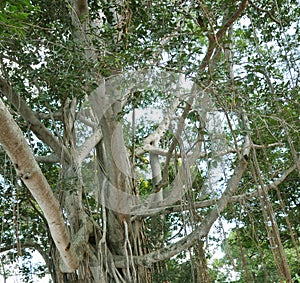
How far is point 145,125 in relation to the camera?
13.5ft

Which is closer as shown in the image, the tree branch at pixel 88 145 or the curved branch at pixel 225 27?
the curved branch at pixel 225 27

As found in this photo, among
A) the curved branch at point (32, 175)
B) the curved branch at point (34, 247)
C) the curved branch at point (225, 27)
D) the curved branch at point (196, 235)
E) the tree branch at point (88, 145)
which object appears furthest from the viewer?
the curved branch at point (34, 247)

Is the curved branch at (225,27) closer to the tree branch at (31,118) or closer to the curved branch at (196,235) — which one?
the curved branch at (196,235)

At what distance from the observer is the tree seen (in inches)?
100

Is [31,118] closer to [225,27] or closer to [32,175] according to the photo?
[32,175]

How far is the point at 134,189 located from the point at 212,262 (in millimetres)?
2028

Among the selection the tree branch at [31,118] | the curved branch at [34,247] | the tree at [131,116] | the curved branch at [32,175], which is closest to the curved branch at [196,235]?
the tree at [131,116]

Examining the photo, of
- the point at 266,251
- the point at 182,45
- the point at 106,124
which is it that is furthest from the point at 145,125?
the point at 266,251

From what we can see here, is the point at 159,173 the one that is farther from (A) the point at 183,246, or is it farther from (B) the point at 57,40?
(B) the point at 57,40

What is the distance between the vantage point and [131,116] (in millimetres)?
3580

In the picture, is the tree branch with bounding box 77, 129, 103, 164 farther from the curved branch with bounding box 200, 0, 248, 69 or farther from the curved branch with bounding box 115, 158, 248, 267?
the curved branch with bounding box 200, 0, 248, 69

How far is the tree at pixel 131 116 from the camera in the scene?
2.54 meters

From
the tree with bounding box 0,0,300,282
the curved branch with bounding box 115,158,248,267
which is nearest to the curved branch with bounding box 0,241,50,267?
the tree with bounding box 0,0,300,282

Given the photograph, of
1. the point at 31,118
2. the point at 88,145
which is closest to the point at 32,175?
the point at 31,118
